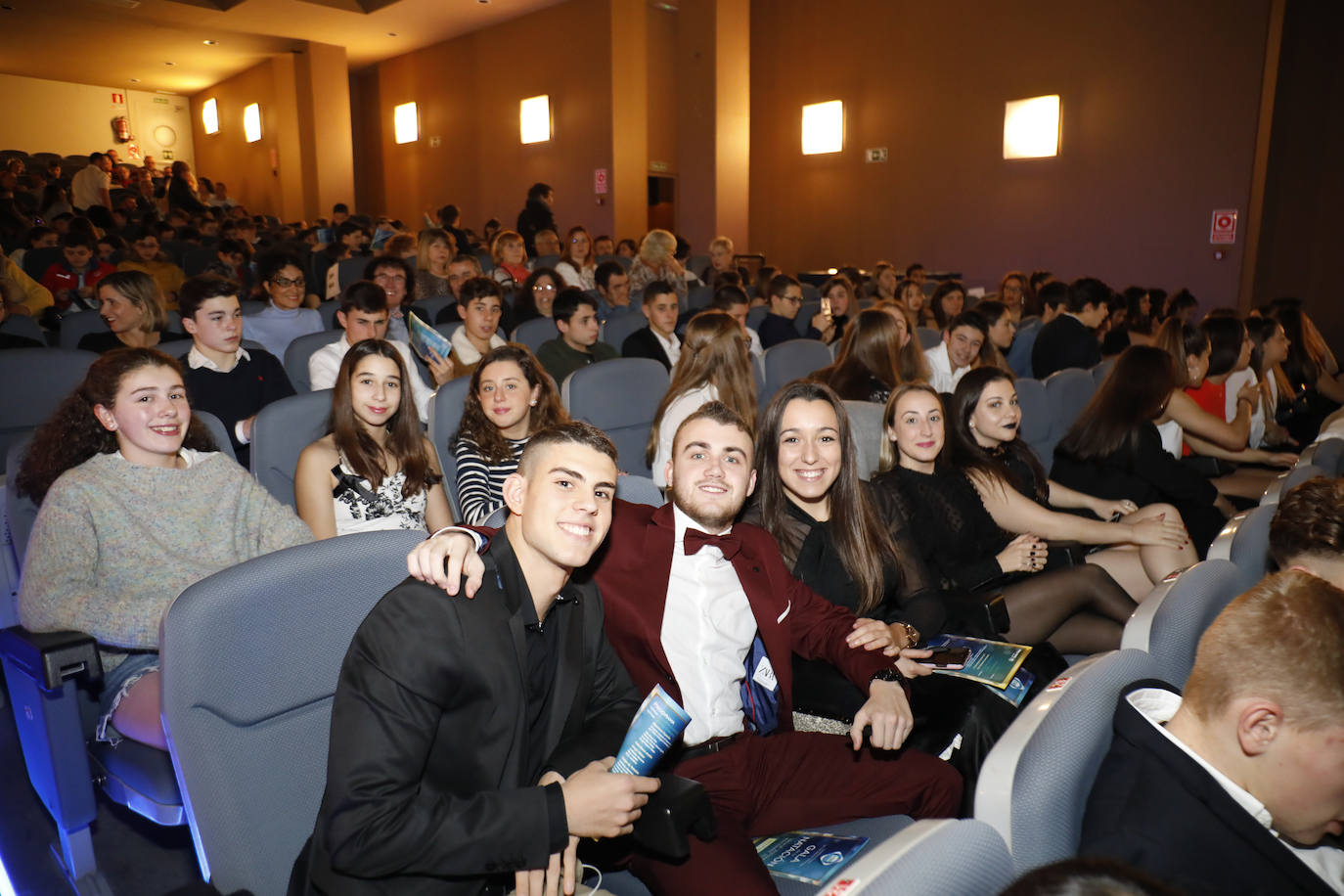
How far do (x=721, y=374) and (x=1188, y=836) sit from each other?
8.27 ft

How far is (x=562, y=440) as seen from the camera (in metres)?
1.45

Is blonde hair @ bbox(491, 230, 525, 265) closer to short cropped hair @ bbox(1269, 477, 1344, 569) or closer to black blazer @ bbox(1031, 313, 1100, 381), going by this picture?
black blazer @ bbox(1031, 313, 1100, 381)

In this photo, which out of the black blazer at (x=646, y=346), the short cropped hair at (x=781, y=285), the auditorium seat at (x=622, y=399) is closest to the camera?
the auditorium seat at (x=622, y=399)

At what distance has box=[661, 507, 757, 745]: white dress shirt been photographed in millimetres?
1754

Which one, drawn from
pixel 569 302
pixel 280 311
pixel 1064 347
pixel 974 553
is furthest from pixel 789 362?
pixel 280 311

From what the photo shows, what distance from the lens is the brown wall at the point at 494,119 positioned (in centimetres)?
1123

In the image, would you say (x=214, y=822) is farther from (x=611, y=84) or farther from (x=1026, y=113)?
(x=611, y=84)

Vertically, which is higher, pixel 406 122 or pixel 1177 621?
pixel 406 122

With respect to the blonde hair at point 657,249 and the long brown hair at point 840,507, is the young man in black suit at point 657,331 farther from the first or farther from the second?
the long brown hair at point 840,507

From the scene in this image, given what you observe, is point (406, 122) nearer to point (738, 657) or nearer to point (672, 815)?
point (738, 657)

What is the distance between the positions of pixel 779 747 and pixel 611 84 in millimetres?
10594

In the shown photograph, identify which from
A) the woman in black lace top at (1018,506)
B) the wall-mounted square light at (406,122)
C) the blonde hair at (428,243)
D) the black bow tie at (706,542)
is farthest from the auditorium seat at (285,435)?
the wall-mounted square light at (406,122)

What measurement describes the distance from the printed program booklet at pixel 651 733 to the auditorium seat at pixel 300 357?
11.1ft

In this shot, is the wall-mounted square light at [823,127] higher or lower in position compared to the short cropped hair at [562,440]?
higher
